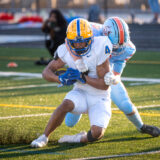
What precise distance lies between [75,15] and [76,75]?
979 inches

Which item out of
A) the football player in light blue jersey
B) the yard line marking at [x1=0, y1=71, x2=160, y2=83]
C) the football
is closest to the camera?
the football

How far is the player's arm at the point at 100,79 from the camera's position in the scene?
19.9 feet

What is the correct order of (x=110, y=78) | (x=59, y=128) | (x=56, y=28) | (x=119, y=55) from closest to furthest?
(x=110, y=78) < (x=119, y=55) < (x=59, y=128) < (x=56, y=28)

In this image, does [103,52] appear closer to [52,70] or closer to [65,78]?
[65,78]

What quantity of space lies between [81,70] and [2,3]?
30056 mm

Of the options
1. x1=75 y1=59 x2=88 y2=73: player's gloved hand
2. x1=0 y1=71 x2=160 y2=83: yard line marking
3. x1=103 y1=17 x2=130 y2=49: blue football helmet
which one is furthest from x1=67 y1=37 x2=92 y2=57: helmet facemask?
x1=0 y1=71 x2=160 y2=83: yard line marking

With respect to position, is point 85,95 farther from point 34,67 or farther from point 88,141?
point 34,67

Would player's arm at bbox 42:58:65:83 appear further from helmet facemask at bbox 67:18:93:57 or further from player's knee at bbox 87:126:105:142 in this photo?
player's knee at bbox 87:126:105:142

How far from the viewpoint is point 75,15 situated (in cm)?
3062

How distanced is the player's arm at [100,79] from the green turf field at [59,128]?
0.67 m

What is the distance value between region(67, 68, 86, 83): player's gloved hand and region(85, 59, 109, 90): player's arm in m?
0.05

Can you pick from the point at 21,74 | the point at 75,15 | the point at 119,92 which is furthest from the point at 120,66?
the point at 75,15

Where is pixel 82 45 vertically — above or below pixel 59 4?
above

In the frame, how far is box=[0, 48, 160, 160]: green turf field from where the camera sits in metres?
5.81
